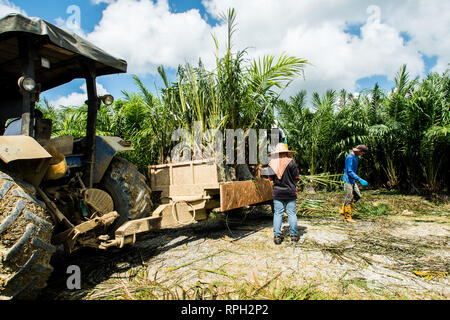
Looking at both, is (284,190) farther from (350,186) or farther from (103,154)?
(103,154)

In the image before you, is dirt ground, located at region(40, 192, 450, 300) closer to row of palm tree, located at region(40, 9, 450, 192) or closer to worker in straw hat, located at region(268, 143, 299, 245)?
worker in straw hat, located at region(268, 143, 299, 245)

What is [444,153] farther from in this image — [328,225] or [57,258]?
[57,258]

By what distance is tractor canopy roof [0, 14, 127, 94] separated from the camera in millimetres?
2402

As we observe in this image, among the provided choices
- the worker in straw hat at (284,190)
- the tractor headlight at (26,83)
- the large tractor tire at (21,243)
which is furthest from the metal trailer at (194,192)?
the tractor headlight at (26,83)

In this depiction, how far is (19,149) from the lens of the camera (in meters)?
2.26

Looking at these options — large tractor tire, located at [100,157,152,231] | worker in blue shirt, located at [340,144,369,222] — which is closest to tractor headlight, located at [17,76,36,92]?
large tractor tire, located at [100,157,152,231]

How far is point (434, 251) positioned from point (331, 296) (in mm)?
2100

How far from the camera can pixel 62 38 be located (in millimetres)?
2609

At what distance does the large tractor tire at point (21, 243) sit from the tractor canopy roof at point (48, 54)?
1.21 meters

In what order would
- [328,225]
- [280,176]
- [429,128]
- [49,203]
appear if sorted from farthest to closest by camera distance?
[429,128], [328,225], [280,176], [49,203]

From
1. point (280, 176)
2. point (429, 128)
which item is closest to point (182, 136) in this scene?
point (280, 176)

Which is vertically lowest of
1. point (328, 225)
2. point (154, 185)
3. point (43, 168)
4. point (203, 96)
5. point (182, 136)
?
point (328, 225)

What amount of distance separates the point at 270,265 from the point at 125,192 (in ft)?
5.97
